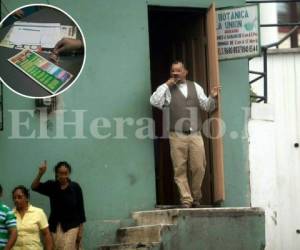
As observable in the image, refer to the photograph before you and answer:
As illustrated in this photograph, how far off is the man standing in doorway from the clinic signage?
2.52 feet

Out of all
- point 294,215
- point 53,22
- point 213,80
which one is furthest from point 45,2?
point 294,215

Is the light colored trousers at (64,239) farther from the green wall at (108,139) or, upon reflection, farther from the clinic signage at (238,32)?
the clinic signage at (238,32)

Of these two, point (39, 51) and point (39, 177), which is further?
point (39, 51)

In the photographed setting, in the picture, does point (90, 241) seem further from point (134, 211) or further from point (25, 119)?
point (25, 119)

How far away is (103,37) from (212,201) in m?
2.54

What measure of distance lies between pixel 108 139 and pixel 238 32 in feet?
7.33

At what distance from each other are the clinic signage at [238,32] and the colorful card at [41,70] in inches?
94.9

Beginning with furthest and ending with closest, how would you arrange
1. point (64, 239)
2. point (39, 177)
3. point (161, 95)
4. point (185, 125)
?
point (185, 125) → point (161, 95) → point (39, 177) → point (64, 239)

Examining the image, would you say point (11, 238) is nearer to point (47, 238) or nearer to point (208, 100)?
point (47, 238)

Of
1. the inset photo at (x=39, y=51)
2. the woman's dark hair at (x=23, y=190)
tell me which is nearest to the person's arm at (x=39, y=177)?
the woman's dark hair at (x=23, y=190)

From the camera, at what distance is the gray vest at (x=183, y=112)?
39.1 feet

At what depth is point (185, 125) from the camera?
11.9 metres

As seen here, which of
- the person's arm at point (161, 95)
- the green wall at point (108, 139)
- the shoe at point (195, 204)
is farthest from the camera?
the shoe at point (195, 204)

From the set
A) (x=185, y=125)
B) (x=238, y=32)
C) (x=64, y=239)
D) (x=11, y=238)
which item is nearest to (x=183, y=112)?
(x=185, y=125)
